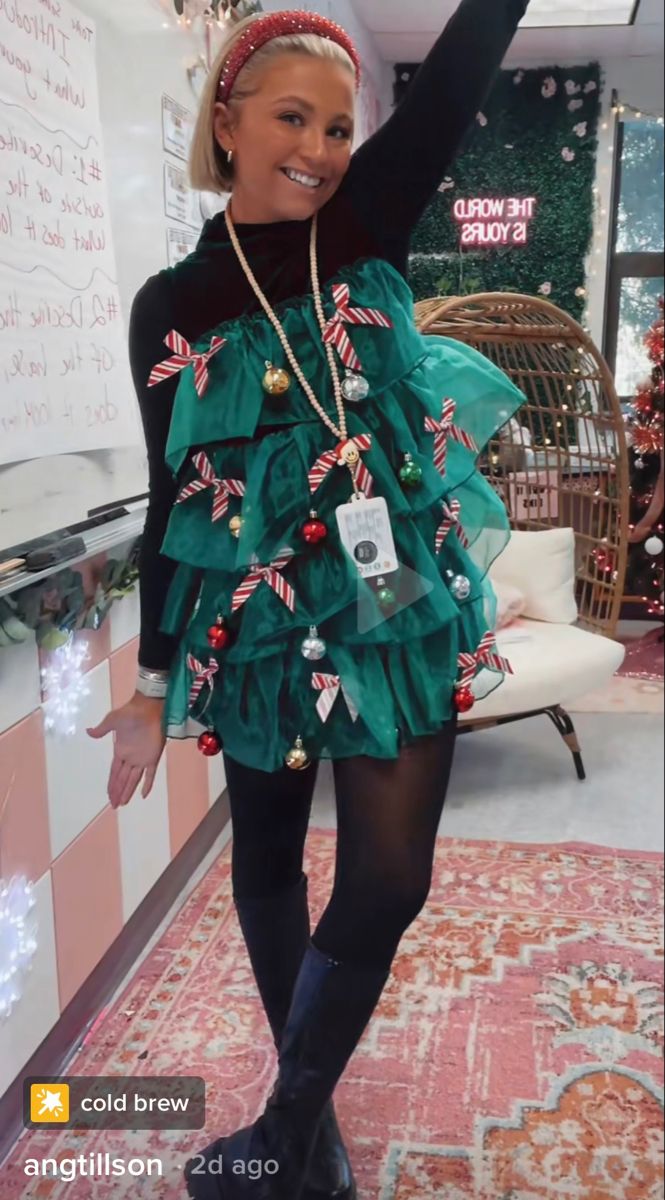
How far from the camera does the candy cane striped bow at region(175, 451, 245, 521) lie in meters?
0.68

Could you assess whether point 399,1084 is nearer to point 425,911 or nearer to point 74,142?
point 425,911

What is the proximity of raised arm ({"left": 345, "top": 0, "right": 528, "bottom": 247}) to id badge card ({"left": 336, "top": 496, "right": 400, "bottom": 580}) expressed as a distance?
0.64 feet

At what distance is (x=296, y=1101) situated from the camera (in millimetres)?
793

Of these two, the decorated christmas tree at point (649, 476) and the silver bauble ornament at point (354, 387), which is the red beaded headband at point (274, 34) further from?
the decorated christmas tree at point (649, 476)

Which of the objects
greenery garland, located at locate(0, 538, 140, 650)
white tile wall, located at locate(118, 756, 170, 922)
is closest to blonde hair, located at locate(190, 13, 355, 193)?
greenery garland, located at locate(0, 538, 140, 650)

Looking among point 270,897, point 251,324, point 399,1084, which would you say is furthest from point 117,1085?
point 251,324

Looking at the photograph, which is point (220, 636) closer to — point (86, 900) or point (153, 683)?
point (153, 683)

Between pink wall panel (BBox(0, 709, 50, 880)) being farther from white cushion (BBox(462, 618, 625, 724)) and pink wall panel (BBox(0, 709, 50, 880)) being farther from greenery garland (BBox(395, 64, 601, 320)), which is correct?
greenery garland (BBox(395, 64, 601, 320))

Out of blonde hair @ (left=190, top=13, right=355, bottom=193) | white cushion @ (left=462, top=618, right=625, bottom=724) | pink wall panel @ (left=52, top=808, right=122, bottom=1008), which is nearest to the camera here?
blonde hair @ (left=190, top=13, right=355, bottom=193)

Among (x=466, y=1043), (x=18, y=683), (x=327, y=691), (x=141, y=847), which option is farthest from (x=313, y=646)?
(x=466, y=1043)

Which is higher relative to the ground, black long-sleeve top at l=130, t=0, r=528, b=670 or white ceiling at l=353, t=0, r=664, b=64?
white ceiling at l=353, t=0, r=664, b=64

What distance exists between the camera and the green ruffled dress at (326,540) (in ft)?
2.18

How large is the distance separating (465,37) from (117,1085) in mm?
808

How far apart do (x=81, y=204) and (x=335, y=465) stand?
324mm
